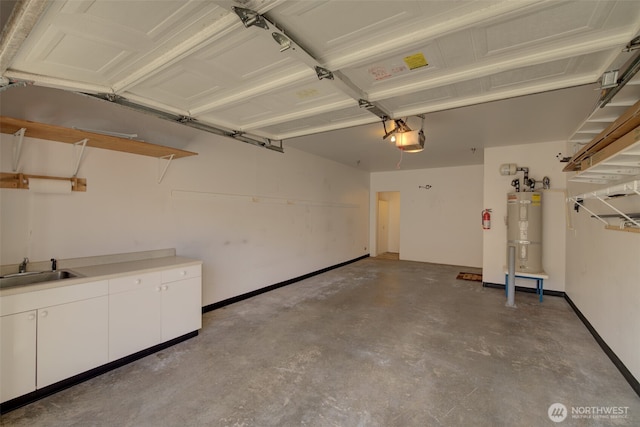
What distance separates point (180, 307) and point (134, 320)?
434mm

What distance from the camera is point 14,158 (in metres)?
2.25

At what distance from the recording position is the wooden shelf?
80.1 inches

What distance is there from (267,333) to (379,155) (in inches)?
170

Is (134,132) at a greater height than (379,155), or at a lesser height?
lesser

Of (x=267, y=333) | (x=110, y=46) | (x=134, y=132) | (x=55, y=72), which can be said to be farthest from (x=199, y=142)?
(x=267, y=333)

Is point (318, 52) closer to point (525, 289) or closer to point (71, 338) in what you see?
point (71, 338)

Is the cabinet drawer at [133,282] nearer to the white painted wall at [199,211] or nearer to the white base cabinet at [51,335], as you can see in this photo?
the white base cabinet at [51,335]

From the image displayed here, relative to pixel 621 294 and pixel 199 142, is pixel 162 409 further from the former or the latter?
pixel 621 294

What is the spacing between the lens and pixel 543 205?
478 cm

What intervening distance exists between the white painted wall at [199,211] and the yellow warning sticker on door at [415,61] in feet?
9.62

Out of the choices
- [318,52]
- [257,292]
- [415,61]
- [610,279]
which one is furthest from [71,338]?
[610,279]

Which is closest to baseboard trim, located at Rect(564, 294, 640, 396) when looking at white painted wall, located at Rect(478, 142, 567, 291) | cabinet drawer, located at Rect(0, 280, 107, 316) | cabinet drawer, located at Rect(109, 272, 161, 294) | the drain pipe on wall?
the drain pipe on wall

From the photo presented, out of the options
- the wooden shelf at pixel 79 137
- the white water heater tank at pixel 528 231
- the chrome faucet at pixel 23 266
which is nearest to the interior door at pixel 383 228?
the white water heater tank at pixel 528 231

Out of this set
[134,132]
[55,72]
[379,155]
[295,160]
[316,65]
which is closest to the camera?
[316,65]
